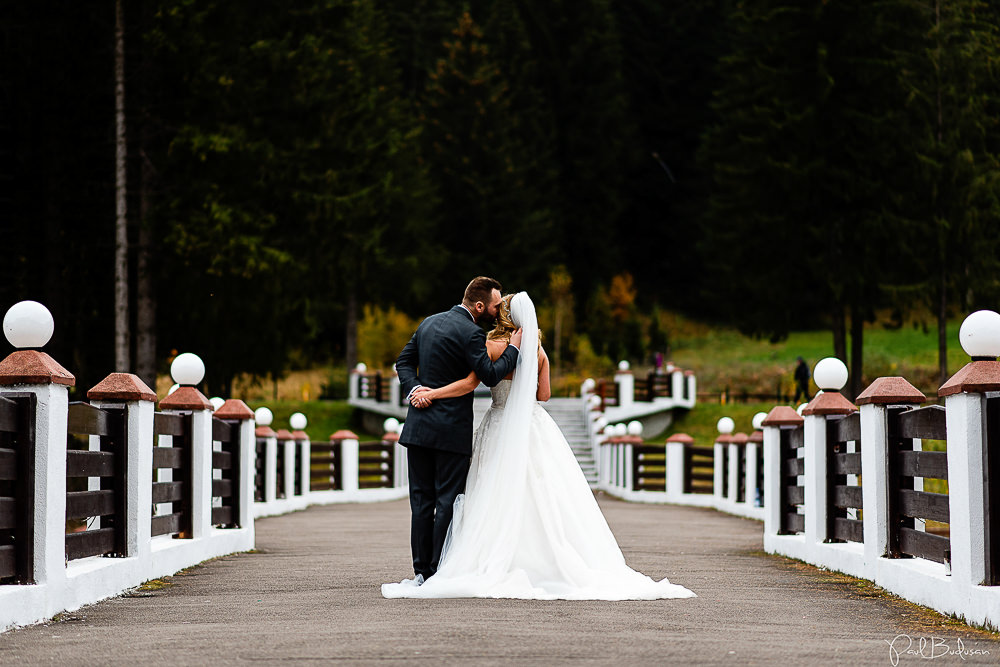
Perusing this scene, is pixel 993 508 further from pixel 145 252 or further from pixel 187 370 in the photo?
pixel 145 252

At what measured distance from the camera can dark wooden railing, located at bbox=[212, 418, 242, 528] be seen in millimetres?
12023

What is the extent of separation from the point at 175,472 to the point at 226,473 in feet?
6.44

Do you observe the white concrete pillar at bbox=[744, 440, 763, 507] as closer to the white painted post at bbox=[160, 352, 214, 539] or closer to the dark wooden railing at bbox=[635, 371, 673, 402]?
the white painted post at bbox=[160, 352, 214, 539]

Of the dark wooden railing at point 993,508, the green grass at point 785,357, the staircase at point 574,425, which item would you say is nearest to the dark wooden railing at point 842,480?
the dark wooden railing at point 993,508

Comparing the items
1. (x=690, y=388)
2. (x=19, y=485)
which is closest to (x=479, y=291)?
(x=19, y=485)

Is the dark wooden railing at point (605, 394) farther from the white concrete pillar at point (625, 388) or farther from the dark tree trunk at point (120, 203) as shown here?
the dark tree trunk at point (120, 203)

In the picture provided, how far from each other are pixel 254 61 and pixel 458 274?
29016 millimetres

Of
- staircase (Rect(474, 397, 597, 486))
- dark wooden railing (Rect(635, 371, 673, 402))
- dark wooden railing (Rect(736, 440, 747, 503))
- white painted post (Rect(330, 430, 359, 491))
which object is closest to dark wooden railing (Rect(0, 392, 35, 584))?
dark wooden railing (Rect(736, 440, 747, 503))

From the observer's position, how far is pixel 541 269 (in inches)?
2378

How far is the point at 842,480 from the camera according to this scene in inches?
406

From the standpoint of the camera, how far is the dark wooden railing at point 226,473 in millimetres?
12023

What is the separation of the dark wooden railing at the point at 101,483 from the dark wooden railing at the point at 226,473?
2954mm

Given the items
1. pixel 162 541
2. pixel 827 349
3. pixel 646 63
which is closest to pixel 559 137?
pixel 646 63

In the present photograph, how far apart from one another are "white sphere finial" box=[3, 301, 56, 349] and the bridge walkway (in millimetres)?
1488
